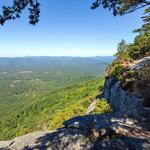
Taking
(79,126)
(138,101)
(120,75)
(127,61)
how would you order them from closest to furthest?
1. (79,126)
2. (138,101)
3. (120,75)
4. (127,61)

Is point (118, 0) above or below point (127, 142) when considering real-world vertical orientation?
above

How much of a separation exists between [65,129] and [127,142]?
2968 millimetres

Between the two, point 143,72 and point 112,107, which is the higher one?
point 143,72

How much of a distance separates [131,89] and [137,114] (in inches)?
168

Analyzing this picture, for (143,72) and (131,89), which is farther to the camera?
(131,89)

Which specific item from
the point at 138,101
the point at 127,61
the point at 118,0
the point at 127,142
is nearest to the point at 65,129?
the point at 127,142

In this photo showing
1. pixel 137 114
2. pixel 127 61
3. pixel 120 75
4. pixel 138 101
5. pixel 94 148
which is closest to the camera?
pixel 94 148

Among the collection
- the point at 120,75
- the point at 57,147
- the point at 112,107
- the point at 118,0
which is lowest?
the point at 112,107

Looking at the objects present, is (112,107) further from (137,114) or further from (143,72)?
(137,114)

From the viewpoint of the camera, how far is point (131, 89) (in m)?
18.7

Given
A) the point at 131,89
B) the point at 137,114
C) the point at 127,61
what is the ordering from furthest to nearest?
the point at 127,61, the point at 131,89, the point at 137,114

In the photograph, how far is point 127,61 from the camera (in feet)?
84.3

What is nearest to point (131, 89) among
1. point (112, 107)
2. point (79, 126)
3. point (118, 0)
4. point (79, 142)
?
point (112, 107)

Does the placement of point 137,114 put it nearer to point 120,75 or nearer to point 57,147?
point 57,147
